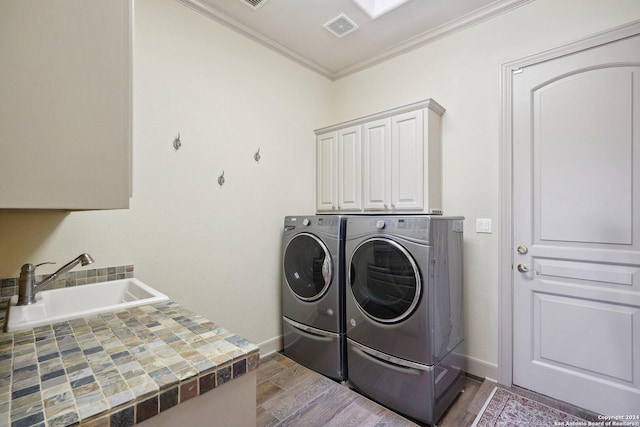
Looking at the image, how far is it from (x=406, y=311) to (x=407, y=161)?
3.61 ft

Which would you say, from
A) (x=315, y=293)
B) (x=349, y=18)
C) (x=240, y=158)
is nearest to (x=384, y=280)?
(x=315, y=293)

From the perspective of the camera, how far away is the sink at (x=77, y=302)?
1.10 meters

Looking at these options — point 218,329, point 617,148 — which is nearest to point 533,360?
point 617,148

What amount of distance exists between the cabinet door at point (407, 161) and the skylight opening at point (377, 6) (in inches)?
30.1

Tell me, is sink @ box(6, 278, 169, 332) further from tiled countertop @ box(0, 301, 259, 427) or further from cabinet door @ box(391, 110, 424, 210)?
cabinet door @ box(391, 110, 424, 210)

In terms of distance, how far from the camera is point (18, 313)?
1.17m

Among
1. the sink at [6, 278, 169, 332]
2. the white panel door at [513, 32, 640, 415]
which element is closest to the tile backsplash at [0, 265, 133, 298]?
the sink at [6, 278, 169, 332]

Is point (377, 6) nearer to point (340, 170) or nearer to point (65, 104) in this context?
point (340, 170)

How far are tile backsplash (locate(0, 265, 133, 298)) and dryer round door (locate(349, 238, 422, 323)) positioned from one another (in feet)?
4.77

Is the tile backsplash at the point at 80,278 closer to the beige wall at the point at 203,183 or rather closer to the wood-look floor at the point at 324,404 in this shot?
the beige wall at the point at 203,183

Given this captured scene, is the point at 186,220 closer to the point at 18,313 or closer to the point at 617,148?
the point at 18,313

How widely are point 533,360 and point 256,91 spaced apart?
2.88 meters

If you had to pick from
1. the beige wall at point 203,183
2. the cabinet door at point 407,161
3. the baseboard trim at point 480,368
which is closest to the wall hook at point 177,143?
the beige wall at point 203,183

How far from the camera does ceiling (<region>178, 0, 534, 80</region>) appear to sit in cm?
208
